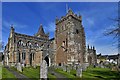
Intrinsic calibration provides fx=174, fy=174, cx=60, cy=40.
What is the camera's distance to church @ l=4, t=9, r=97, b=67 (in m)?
50.5

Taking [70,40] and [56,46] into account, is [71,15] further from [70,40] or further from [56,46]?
[56,46]

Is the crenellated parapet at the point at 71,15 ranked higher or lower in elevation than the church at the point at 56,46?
higher

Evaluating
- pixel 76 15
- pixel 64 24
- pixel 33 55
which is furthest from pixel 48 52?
pixel 76 15

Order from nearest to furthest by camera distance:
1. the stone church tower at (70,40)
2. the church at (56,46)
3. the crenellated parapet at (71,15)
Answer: the church at (56,46)
the stone church tower at (70,40)
the crenellated parapet at (71,15)

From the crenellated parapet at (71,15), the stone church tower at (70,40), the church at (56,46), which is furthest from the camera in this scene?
the crenellated parapet at (71,15)

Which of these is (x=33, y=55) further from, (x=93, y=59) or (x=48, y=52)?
(x=93, y=59)

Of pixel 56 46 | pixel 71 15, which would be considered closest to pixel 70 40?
pixel 56 46

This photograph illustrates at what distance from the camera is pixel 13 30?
5159 centimetres

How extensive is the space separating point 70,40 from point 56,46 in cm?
749

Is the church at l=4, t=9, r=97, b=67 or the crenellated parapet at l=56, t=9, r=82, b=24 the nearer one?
the church at l=4, t=9, r=97, b=67

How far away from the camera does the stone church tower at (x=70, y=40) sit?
177 ft

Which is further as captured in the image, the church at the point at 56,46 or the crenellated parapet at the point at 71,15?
the crenellated parapet at the point at 71,15

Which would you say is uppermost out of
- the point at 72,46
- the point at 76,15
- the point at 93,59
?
the point at 76,15

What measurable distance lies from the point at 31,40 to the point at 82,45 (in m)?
17.0
